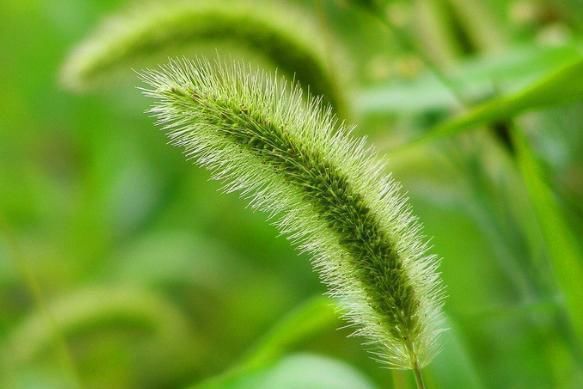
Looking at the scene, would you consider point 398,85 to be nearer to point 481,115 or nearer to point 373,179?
point 481,115

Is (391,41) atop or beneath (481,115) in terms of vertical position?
atop

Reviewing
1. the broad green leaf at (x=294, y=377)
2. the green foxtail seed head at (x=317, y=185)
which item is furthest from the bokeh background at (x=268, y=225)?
the green foxtail seed head at (x=317, y=185)

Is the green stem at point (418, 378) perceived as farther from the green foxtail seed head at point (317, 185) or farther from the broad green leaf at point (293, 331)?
the broad green leaf at point (293, 331)

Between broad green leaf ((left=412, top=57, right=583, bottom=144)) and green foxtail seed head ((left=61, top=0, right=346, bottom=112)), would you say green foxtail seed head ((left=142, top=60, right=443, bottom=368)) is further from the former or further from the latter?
green foxtail seed head ((left=61, top=0, right=346, bottom=112))

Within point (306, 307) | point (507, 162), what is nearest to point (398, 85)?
point (507, 162)

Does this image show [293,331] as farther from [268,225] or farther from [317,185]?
[268,225]

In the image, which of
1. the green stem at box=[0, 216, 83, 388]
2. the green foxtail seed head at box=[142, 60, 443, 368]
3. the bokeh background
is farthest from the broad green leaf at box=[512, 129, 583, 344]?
the green stem at box=[0, 216, 83, 388]
